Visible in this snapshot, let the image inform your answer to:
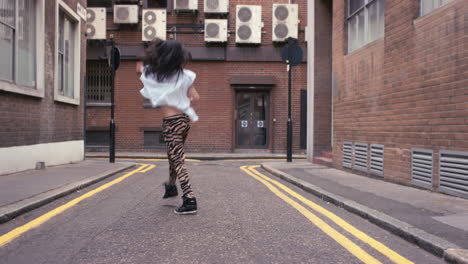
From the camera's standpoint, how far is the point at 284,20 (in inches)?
714

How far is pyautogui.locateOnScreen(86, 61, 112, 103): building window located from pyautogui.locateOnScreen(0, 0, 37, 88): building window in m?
8.48


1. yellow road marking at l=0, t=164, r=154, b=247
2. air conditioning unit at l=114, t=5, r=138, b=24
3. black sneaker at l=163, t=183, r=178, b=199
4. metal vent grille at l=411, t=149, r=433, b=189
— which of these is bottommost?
yellow road marking at l=0, t=164, r=154, b=247

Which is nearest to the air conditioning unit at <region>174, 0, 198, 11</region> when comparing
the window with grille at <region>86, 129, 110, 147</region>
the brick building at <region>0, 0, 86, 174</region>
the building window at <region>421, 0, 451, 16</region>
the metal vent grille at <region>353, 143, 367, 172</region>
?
the brick building at <region>0, 0, 86, 174</region>

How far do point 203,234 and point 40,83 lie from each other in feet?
23.8

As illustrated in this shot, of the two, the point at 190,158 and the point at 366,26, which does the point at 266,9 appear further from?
the point at 366,26

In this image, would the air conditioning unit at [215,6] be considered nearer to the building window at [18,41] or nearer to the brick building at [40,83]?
the brick building at [40,83]

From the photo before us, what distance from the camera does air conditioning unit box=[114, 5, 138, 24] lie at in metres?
17.8

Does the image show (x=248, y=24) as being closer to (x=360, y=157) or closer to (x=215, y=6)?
(x=215, y=6)

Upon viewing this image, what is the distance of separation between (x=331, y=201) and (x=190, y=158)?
10281mm

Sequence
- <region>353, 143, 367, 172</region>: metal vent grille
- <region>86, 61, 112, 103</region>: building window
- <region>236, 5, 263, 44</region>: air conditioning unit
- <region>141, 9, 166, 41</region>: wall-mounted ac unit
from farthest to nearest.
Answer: <region>86, 61, 112, 103</region>: building window < <region>236, 5, 263, 44</region>: air conditioning unit < <region>141, 9, 166, 41</region>: wall-mounted ac unit < <region>353, 143, 367, 172</region>: metal vent grille

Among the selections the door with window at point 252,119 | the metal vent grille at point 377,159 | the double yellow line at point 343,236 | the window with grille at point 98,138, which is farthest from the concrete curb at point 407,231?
the window with grille at point 98,138

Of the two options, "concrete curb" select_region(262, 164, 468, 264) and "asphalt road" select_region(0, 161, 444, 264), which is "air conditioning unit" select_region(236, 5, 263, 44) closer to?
"concrete curb" select_region(262, 164, 468, 264)

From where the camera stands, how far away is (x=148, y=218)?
15.6 ft

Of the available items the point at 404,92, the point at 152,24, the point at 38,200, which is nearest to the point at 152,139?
the point at 152,24
